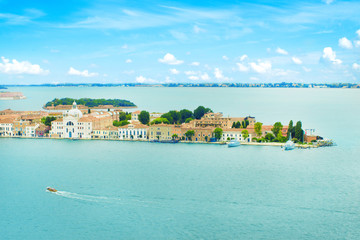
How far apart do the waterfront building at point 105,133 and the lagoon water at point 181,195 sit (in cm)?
449

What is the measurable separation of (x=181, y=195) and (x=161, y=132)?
9792mm

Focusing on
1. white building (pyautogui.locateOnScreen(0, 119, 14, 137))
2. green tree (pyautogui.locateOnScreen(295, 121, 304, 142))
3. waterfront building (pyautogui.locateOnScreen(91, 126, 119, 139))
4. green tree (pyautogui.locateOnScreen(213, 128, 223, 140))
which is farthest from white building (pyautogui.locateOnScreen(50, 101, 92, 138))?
green tree (pyautogui.locateOnScreen(295, 121, 304, 142))

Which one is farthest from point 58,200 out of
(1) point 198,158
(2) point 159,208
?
(1) point 198,158

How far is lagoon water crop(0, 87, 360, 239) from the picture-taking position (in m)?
8.03

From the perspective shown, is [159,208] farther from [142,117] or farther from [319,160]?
[142,117]

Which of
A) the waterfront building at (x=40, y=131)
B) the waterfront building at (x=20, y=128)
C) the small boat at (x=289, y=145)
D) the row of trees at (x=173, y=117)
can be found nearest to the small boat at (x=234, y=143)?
the small boat at (x=289, y=145)

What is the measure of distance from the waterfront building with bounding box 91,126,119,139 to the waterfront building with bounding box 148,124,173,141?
74.7 inches

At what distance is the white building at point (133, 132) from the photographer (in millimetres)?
20141

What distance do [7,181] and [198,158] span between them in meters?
6.15

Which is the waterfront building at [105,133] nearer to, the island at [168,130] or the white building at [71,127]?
the island at [168,130]

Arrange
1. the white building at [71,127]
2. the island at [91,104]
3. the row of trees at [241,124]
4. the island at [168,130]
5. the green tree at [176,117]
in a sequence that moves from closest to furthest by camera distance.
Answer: the island at [168,130] < the white building at [71,127] < the row of trees at [241,124] < the green tree at [176,117] < the island at [91,104]

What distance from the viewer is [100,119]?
72.6ft

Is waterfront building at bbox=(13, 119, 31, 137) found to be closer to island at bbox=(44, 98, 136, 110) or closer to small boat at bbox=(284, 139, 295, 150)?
small boat at bbox=(284, 139, 295, 150)

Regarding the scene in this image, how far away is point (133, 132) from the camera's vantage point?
66.6ft
